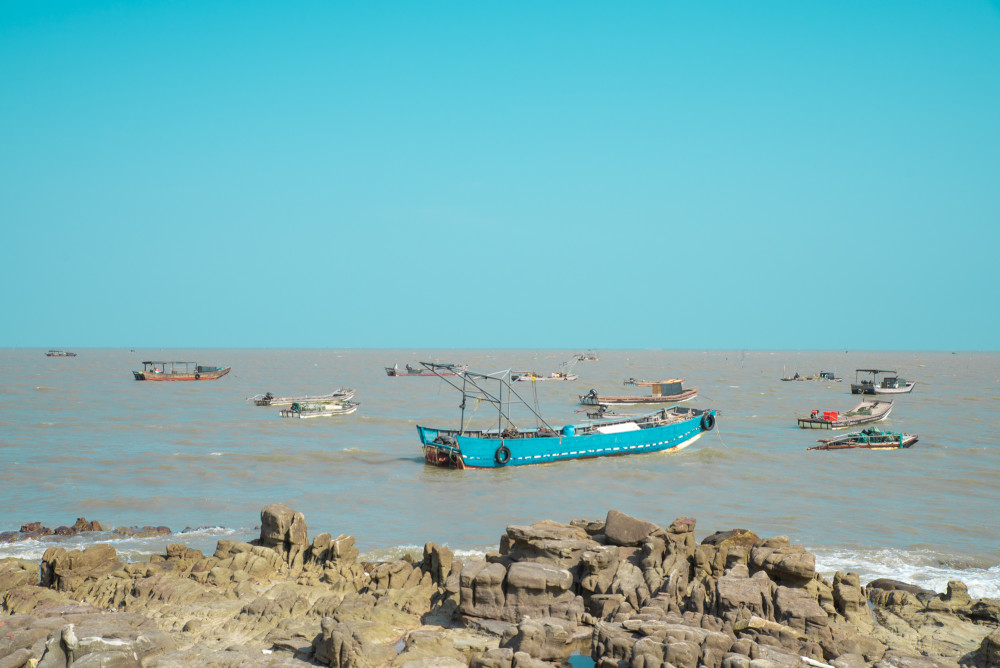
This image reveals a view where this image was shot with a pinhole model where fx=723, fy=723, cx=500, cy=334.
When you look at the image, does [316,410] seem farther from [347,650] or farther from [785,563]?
[785,563]

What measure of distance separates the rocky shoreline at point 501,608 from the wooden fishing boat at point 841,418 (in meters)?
38.8

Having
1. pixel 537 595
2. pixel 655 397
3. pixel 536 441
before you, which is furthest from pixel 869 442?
pixel 655 397

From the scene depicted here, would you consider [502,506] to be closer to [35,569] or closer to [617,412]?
[35,569]

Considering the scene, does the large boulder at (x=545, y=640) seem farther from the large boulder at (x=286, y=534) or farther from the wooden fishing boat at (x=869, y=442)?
the wooden fishing boat at (x=869, y=442)

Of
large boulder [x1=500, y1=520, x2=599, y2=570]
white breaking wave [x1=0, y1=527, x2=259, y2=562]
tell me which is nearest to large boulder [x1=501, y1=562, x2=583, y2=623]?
large boulder [x1=500, y1=520, x2=599, y2=570]

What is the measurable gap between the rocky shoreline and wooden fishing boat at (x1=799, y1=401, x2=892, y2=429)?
38.8m

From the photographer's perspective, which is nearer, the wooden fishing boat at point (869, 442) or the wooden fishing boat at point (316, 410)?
the wooden fishing boat at point (869, 442)

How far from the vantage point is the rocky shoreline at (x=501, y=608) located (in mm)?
11438

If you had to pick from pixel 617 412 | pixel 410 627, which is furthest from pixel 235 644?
pixel 617 412

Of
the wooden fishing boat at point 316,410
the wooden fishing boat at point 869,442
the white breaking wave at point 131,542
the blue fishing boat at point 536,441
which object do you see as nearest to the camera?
the white breaking wave at point 131,542

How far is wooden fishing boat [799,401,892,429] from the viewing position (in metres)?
52.7

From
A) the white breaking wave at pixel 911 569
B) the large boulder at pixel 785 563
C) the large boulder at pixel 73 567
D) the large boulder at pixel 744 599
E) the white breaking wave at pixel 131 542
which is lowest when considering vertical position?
the white breaking wave at pixel 131 542

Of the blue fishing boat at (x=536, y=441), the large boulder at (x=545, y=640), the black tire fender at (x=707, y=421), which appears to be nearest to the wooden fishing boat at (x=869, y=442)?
the black tire fender at (x=707, y=421)

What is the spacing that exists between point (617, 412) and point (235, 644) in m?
57.7
